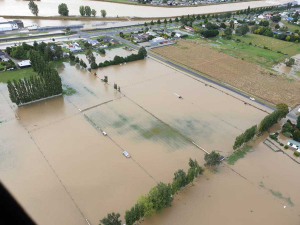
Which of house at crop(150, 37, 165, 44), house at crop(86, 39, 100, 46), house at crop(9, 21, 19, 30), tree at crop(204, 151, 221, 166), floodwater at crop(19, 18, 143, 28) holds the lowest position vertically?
tree at crop(204, 151, 221, 166)

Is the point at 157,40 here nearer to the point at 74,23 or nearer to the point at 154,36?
the point at 154,36

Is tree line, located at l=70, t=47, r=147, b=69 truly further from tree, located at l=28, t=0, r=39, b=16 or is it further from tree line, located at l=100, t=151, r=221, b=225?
tree, located at l=28, t=0, r=39, b=16

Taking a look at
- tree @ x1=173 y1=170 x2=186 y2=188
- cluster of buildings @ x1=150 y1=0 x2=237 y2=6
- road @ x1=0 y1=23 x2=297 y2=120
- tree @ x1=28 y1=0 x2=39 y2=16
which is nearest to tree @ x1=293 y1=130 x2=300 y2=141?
road @ x1=0 y1=23 x2=297 y2=120

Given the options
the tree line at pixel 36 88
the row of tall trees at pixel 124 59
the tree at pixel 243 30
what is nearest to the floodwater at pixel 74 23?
the row of tall trees at pixel 124 59

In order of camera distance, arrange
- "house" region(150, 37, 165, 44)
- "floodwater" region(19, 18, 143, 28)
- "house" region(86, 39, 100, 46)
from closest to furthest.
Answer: "house" region(86, 39, 100, 46), "house" region(150, 37, 165, 44), "floodwater" region(19, 18, 143, 28)

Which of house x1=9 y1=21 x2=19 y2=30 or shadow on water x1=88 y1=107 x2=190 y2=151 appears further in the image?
house x1=9 y1=21 x2=19 y2=30

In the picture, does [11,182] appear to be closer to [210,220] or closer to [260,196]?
[210,220]

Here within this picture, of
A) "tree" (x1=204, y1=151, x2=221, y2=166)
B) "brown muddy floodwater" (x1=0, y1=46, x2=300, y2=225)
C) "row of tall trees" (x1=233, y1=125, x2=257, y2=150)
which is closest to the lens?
"brown muddy floodwater" (x1=0, y1=46, x2=300, y2=225)

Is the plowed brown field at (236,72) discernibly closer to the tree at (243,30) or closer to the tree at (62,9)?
the tree at (243,30)
